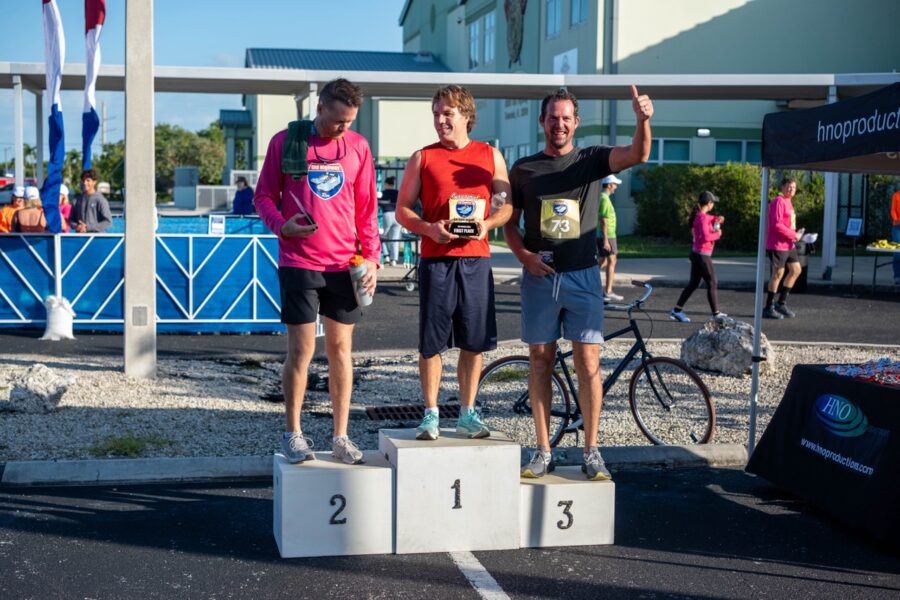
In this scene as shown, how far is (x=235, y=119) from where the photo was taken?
5756 cm

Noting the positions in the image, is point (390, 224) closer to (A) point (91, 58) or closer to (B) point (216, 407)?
(A) point (91, 58)

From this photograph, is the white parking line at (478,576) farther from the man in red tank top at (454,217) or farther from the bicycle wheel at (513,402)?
the bicycle wheel at (513,402)

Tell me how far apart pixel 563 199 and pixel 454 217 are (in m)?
0.61

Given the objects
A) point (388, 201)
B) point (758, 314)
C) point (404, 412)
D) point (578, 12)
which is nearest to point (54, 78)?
point (404, 412)

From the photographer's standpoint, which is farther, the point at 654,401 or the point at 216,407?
the point at 216,407

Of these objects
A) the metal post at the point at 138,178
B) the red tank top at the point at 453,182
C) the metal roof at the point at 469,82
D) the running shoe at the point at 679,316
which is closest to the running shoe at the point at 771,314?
the running shoe at the point at 679,316

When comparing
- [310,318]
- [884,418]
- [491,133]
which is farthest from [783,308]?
[491,133]

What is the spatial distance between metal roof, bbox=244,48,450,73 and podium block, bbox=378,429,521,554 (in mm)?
44414

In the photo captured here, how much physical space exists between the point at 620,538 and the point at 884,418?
1.48 metres

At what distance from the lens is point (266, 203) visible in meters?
5.85

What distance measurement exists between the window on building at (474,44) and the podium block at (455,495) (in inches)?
1656

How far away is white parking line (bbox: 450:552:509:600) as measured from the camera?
16.1ft

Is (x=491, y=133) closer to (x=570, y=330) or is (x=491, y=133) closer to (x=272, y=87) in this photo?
(x=272, y=87)

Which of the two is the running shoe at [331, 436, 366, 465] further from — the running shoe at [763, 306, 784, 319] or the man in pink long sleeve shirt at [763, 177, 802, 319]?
the running shoe at [763, 306, 784, 319]
